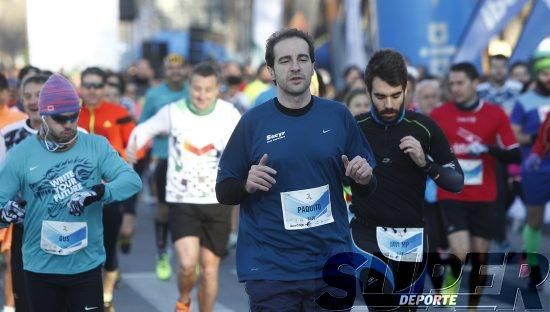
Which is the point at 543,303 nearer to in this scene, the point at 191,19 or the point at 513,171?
the point at 513,171

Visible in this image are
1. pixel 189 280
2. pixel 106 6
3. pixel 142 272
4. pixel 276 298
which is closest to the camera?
pixel 276 298

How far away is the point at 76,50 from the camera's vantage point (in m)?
14.5

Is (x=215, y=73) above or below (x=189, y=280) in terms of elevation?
above

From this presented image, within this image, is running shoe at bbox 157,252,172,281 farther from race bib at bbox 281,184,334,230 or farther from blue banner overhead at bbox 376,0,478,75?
blue banner overhead at bbox 376,0,478,75

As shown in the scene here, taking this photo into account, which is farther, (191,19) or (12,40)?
(191,19)

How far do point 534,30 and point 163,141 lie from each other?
4120 millimetres

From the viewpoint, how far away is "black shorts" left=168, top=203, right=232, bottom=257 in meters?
8.55

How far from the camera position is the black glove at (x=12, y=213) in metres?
6.03

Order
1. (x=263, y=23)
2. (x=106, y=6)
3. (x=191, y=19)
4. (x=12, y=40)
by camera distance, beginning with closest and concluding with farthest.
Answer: (x=106, y=6)
(x=12, y=40)
(x=263, y=23)
(x=191, y=19)

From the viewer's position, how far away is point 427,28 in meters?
17.7

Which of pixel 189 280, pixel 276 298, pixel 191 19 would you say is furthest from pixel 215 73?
pixel 191 19

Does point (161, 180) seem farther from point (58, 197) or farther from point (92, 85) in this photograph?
point (58, 197)

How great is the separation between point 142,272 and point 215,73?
133 inches

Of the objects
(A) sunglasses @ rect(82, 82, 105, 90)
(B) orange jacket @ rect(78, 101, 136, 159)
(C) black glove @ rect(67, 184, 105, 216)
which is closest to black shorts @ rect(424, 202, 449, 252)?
(B) orange jacket @ rect(78, 101, 136, 159)
